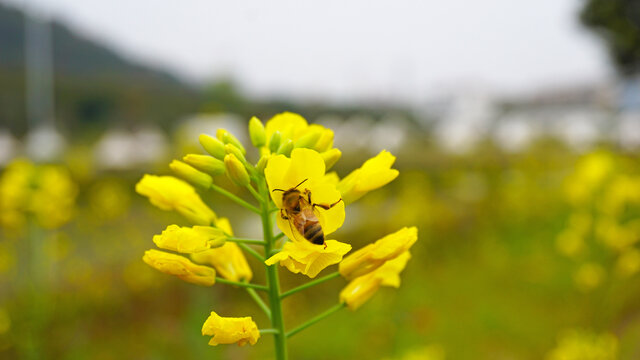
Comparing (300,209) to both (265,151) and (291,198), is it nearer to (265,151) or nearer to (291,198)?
(291,198)

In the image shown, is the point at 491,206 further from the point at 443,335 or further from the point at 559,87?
the point at 559,87

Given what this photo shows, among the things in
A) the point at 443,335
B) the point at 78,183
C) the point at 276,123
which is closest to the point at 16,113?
the point at 78,183

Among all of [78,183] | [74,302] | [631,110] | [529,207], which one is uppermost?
[631,110]

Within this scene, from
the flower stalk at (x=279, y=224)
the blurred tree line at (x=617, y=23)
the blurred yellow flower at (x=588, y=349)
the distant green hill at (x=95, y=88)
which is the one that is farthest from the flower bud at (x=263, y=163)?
the distant green hill at (x=95, y=88)

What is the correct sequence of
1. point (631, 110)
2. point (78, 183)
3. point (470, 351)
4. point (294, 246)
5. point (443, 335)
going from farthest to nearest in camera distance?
point (631, 110) → point (78, 183) → point (443, 335) → point (470, 351) → point (294, 246)

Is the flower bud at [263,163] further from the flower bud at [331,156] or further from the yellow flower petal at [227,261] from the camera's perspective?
the yellow flower petal at [227,261]

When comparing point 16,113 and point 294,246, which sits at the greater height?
point 16,113

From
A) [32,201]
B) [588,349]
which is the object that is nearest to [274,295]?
[32,201]
